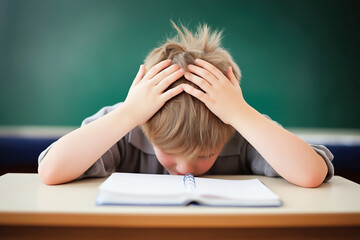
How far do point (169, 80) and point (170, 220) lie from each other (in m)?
0.34

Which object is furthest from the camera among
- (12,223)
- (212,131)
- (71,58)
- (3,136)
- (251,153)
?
(71,58)

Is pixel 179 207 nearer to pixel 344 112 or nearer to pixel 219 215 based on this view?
pixel 219 215

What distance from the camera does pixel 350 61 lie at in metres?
2.69

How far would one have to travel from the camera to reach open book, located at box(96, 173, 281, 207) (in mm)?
458

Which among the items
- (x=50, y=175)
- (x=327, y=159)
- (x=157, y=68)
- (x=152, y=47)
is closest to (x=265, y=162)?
(x=327, y=159)

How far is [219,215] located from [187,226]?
45 mm

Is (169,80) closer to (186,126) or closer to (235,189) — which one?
(186,126)

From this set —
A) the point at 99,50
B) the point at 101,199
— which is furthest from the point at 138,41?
the point at 101,199

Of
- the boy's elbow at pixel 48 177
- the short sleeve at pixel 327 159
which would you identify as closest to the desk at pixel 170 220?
the boy's elbow at pixel 48 177

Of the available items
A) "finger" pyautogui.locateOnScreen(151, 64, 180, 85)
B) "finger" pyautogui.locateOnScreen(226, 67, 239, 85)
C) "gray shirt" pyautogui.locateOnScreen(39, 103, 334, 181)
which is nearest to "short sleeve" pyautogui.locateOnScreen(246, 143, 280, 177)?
"gray shirt" pyautogui.locateOnScreen(39, 103, 334, 181)

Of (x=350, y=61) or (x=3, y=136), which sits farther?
(x=350, y=61)

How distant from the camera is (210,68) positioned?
69 centimetres

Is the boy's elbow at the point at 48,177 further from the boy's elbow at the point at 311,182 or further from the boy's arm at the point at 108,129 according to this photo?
the boy's elbow at the point at 311,182

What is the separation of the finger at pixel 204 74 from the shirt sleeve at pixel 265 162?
253 mm
